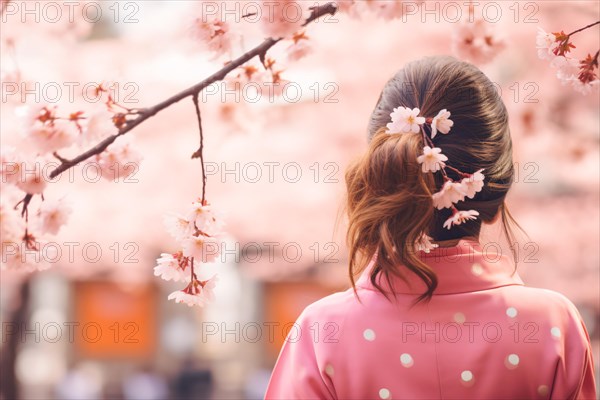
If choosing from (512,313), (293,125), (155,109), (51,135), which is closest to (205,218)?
(155,109)

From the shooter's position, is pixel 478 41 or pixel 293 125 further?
pixel 293 125

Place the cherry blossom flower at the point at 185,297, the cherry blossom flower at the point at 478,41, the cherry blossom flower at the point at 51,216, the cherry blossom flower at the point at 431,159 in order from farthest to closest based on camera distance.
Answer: the cherry blossom flower at the point at 478,41, the cherry blossom flower at the point at 51,216, the cherry blossom flower at the point at 185,297, the cherry blossom flower at the point at 431,159

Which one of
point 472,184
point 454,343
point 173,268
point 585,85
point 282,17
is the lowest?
point 454,343

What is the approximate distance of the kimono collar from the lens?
166 centimetres

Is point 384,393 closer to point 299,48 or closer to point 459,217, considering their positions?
point 459,217

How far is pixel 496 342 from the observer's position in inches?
63.8

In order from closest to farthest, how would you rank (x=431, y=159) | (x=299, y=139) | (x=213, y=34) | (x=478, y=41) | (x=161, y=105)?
(x=431, y=159), (x=161, y=105), (x=213, y=34), (x=478, y=41), (x=299, y=139)

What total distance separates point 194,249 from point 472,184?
0.78 meters

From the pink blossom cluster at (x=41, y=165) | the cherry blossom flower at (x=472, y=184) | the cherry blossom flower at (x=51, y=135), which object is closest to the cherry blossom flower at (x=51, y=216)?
the pink blossom cluster at (x=41, y=165)

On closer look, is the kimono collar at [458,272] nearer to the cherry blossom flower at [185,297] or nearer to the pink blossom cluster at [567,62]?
the cherry blossom flower at [185,297]

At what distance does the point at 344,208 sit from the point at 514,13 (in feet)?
17.2

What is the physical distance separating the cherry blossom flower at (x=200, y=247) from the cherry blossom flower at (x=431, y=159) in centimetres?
66

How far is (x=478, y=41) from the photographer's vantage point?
260 centimetres

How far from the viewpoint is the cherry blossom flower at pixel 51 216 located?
2.04 m
